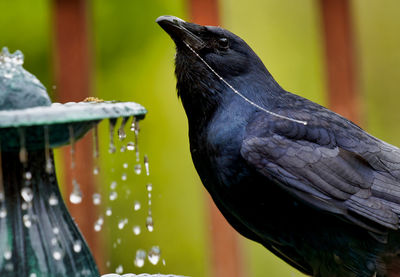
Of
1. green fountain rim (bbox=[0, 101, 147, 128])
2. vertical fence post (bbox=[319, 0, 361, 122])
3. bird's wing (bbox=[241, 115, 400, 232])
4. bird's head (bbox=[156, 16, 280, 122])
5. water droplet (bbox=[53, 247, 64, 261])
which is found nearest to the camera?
green fountain rim (bbox=[0, 101, 147, 128])

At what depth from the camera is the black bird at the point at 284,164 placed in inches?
114

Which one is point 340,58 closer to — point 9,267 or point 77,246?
point 77,246

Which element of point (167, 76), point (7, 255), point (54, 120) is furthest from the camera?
point (167, 76)

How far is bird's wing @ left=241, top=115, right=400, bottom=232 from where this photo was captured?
9.41ft

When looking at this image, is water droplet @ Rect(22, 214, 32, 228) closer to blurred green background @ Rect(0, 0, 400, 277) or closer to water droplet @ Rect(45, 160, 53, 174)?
water droplet @ Rect(45, 160, 53, 174)

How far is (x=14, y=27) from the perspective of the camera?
4.63 metres

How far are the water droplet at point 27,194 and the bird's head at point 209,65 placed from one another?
32.6 inches

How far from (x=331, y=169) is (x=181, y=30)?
785mm

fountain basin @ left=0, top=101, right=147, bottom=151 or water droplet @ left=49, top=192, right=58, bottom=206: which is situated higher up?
fountain basin @ left=0, top=101, right=147, bottom=151

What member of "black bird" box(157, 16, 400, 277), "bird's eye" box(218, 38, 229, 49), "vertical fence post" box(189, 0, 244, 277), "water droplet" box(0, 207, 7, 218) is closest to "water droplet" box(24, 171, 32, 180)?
"water droplet" box(0, 207, 7, 218)

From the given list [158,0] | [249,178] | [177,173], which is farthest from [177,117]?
[249,178]

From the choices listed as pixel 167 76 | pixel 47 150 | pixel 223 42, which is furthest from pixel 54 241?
pixel 167 76

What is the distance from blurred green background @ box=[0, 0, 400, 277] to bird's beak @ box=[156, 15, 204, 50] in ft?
5.27

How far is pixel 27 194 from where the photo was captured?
2.47 m
